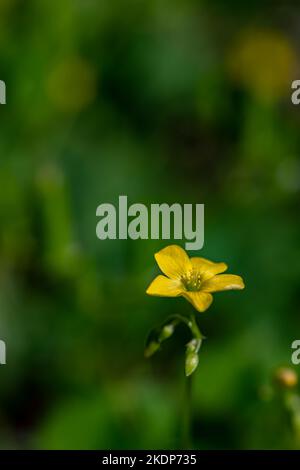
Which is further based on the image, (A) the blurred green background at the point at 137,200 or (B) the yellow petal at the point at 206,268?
(A) the blurred green background at the point at 137,200

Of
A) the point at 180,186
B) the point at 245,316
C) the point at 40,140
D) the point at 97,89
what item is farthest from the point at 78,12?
the point at 245,316

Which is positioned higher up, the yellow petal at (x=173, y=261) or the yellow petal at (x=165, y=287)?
the yellow petal at (x=173, y=261)

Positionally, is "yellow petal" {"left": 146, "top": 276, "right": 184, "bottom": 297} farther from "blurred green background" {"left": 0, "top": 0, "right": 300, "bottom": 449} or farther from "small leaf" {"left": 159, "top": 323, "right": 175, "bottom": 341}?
"blurred green background" {"left": 0, "top": 0, "right": 300, "bottom": 449}
